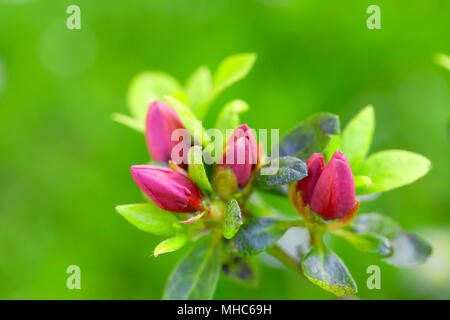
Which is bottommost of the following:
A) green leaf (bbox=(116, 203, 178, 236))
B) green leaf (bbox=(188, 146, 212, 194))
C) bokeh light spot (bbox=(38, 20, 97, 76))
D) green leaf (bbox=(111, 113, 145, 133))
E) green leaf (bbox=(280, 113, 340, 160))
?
green leaf (bbox=(116, 203, 178, 236))

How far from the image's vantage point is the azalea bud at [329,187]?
1.14 meters

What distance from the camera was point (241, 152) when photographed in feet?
3.99

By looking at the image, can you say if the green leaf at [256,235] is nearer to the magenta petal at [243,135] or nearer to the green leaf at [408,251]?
the magenta petal at [243,135]

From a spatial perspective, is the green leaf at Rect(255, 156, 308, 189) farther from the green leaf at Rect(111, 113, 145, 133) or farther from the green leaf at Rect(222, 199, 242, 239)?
the green leaf at Rect(111, 113, 145, 133)

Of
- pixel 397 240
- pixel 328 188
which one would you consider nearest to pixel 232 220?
pixel 328 188

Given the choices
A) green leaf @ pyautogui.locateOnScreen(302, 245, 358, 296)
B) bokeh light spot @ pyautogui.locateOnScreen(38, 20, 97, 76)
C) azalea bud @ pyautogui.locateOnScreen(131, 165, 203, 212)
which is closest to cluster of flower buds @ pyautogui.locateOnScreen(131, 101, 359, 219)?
azalea bud @ pyautogui.locateOnScreen(131, 165, 203, 212)

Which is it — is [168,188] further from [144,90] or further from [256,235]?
[144,90]

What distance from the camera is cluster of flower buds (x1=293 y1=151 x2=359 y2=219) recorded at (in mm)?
1145

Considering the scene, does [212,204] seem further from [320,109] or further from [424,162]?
[320,109]

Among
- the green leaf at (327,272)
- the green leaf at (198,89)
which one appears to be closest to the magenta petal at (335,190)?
the green leaf at (327,272)

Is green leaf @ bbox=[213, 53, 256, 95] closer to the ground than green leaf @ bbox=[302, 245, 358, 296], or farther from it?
farther from it

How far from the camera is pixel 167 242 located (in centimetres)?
118

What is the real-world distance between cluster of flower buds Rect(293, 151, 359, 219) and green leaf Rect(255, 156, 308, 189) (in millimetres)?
41
